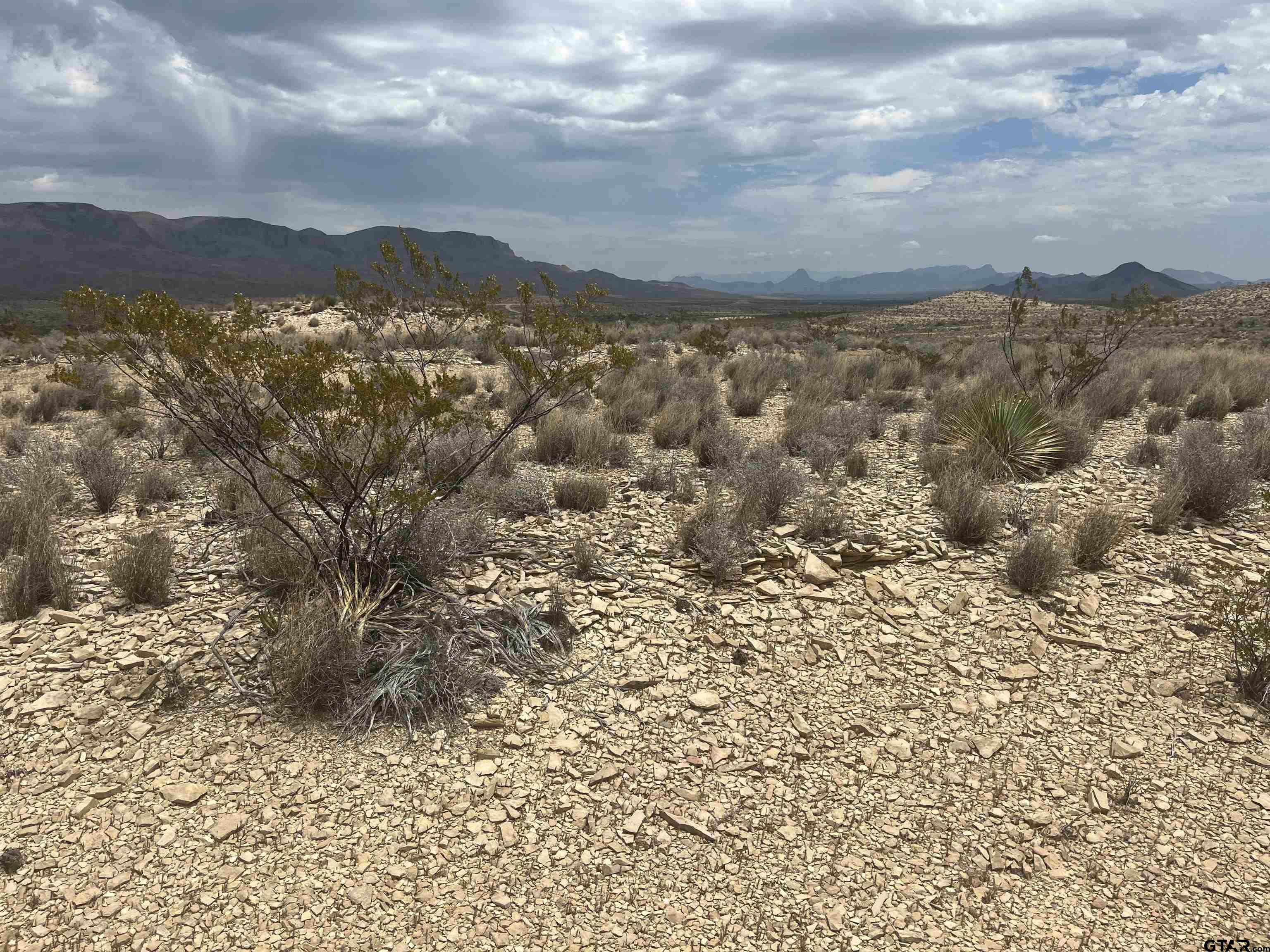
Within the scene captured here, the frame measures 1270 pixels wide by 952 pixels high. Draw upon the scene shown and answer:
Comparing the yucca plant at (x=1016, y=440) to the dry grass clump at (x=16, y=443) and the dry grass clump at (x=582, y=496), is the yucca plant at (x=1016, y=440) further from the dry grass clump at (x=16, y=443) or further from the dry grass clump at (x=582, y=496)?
the dry grass clump at (x=16, y=443)

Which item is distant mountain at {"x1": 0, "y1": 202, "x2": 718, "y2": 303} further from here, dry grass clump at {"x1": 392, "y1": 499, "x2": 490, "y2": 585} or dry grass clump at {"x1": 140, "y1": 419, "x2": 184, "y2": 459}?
dry grass clump at {"x1": 392, "y1": 499, "x2": 490, "y2": 585}

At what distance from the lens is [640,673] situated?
4559 millimetres

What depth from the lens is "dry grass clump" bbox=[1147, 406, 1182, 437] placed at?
10.2 meters

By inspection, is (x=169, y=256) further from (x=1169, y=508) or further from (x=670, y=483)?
(x=1169, y=508)

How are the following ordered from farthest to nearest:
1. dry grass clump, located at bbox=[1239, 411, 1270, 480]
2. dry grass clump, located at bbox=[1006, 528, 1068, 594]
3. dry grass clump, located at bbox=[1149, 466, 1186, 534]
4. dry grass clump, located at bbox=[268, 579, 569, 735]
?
dry grass clump, located at bbox=[1239, 411, 1270, 480] < dry grass clump, located at bbox=[1149, 466, 1186, 534] < dry grass clump, located at bbox=[1006, 528, 1068, 594] < dry grass clump, located at bbox=[268, 579, 569, 735]

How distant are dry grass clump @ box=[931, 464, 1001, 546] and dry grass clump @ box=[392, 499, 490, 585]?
4.31 meters

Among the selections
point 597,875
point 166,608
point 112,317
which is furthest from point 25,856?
point 112,317

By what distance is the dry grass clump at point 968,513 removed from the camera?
6191 mm

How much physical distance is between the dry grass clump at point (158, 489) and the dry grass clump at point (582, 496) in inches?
158

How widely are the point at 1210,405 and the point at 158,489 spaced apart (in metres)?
15.5

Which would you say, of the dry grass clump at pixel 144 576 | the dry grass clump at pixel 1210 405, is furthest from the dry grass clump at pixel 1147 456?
the dry grass clump at pixel 144 576

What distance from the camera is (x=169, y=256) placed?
493 ft

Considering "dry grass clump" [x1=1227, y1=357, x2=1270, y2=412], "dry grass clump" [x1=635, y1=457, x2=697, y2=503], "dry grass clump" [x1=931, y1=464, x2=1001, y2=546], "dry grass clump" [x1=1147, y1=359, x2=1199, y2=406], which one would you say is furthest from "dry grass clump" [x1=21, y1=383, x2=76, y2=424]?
"dry grass clump" [x1=1227, y1=357, x2=1270, y2=412]

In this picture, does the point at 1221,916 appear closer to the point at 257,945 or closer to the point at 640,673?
the point at 640,673
